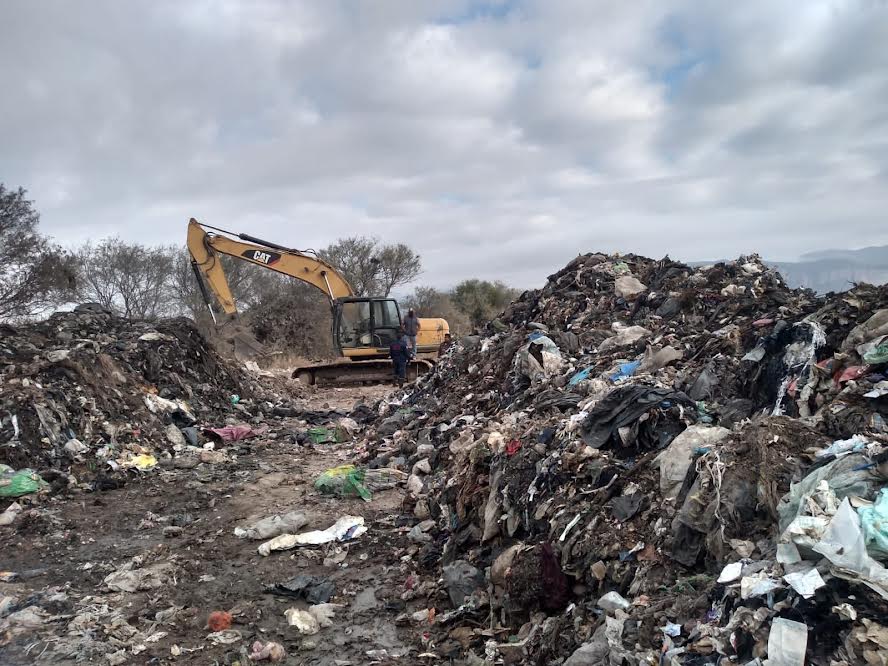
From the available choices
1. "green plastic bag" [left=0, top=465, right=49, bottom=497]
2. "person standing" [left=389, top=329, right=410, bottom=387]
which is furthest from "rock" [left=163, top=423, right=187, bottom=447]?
"person standing" [left=389, top=329, right=410, bottom=387]

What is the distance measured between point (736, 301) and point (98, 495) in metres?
7.10

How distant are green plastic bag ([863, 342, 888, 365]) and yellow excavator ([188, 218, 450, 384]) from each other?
386 inches

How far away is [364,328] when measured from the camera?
13305 millimetres

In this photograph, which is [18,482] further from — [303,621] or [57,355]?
[303,621]

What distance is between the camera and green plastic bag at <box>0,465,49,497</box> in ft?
18.8

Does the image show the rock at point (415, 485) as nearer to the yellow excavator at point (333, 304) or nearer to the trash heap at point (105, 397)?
the trash heap at point (105, 397)

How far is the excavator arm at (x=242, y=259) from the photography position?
12570mm

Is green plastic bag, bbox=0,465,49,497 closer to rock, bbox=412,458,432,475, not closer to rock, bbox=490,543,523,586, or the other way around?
rock, bbox=412,458,432,475

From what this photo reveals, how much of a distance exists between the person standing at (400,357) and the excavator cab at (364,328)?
1.06ft

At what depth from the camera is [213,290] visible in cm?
1280

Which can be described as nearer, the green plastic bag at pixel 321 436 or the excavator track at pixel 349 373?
the green plastic bag at pixel 321 436

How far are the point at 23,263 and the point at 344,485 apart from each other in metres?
14.0

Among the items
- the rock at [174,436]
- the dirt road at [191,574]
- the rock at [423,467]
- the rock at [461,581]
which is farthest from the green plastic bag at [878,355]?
the rock at [174,436]

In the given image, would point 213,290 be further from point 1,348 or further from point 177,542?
point 177,542
